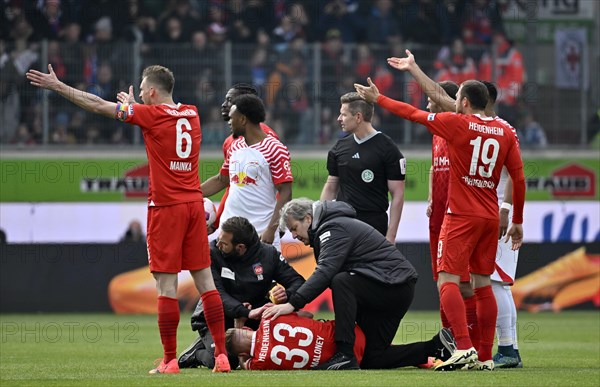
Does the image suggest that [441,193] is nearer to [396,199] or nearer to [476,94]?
[396,199]

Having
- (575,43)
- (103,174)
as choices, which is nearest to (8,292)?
(103,174)

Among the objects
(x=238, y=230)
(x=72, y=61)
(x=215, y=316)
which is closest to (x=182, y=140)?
(x=238, y=230)

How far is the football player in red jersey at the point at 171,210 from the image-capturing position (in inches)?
345

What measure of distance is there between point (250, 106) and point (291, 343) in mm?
2406

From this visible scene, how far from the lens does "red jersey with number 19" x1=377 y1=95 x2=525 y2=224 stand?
29.6 ft

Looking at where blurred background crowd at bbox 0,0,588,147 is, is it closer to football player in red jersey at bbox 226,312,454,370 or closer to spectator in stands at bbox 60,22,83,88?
spectator in stands at bbox 60,22,83,88

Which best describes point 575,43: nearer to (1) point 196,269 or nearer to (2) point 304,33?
(2) point 304,33

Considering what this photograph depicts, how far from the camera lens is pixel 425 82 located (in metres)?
9.47

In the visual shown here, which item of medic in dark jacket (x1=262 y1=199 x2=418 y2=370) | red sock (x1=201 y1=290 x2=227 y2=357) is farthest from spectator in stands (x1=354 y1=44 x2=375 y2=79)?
red sock (x1=201 y1=290 x2=227 y2=357)

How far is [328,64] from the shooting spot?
19.9m

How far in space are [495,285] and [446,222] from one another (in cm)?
139

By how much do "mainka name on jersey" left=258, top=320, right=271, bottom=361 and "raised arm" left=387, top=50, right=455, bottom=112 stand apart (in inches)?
94.3

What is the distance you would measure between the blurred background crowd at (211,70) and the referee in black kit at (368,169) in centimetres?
886

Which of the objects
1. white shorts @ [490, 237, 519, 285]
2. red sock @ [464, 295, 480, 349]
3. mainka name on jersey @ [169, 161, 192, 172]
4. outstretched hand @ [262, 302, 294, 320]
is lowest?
red sock @ [464, 295, 480, 349]
